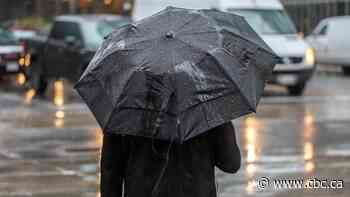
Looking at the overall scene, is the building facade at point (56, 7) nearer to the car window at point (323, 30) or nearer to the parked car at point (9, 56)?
the car window at point (323, 30)

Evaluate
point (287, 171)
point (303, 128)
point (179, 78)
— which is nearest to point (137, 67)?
point (179, 78)

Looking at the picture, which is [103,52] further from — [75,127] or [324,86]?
[324,86]

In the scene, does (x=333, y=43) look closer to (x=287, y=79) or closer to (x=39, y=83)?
(x=287, y=79)

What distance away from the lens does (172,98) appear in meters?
3.46

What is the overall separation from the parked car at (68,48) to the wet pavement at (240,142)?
78cm

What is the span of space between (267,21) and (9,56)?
6.94m

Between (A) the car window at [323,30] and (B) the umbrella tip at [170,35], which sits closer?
(B) the umbrella tip at [170,35]

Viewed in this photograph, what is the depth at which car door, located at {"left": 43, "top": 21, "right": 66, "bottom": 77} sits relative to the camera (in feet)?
58.2

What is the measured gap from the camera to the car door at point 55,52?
17750 millimetres

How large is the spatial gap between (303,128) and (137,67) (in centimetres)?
932

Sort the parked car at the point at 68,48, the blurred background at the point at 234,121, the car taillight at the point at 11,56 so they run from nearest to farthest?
the blurred background at the point at 234,121
the parked car at the point at 68,48
the car taillight at the point at 11,56

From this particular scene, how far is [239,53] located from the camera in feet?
12.1

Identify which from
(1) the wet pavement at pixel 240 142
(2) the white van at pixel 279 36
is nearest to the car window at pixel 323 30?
(2) the white van at pixel 279 36

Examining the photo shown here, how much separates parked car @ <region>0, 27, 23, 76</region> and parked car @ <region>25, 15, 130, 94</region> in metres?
1.98
